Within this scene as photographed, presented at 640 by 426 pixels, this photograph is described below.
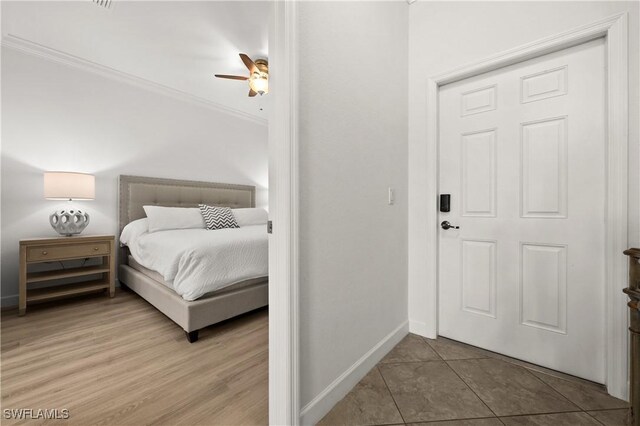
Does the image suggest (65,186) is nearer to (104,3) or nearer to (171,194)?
(171,194)

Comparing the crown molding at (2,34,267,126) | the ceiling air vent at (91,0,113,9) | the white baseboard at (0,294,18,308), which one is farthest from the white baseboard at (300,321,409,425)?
the crown molding at (2,34,267,126)

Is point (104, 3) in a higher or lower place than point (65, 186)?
higher

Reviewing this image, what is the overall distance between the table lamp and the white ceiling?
1.34m

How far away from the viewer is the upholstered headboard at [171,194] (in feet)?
10.7

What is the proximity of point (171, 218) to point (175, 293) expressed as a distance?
4.42ft

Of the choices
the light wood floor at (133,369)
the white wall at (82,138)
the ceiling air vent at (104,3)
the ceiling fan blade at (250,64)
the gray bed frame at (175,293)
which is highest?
the ceiling air vent at (104,3)

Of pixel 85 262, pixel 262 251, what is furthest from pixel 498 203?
pixel 85 262

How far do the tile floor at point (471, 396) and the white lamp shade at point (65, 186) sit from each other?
311cm

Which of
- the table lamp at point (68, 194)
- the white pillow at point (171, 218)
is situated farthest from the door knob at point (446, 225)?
the table lamp at point (68, 194)

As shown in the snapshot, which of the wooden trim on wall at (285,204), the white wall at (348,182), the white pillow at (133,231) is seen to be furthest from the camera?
the white pillow at (133,231)

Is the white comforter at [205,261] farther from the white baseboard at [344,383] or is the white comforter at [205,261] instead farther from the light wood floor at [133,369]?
the white baseboard at [344,383]

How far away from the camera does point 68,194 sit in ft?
8.37

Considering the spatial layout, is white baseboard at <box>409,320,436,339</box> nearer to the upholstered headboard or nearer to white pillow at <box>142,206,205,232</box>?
white pillow at <box>142,206,205,232</box>

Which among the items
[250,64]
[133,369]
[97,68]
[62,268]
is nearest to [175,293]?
[133,369]
